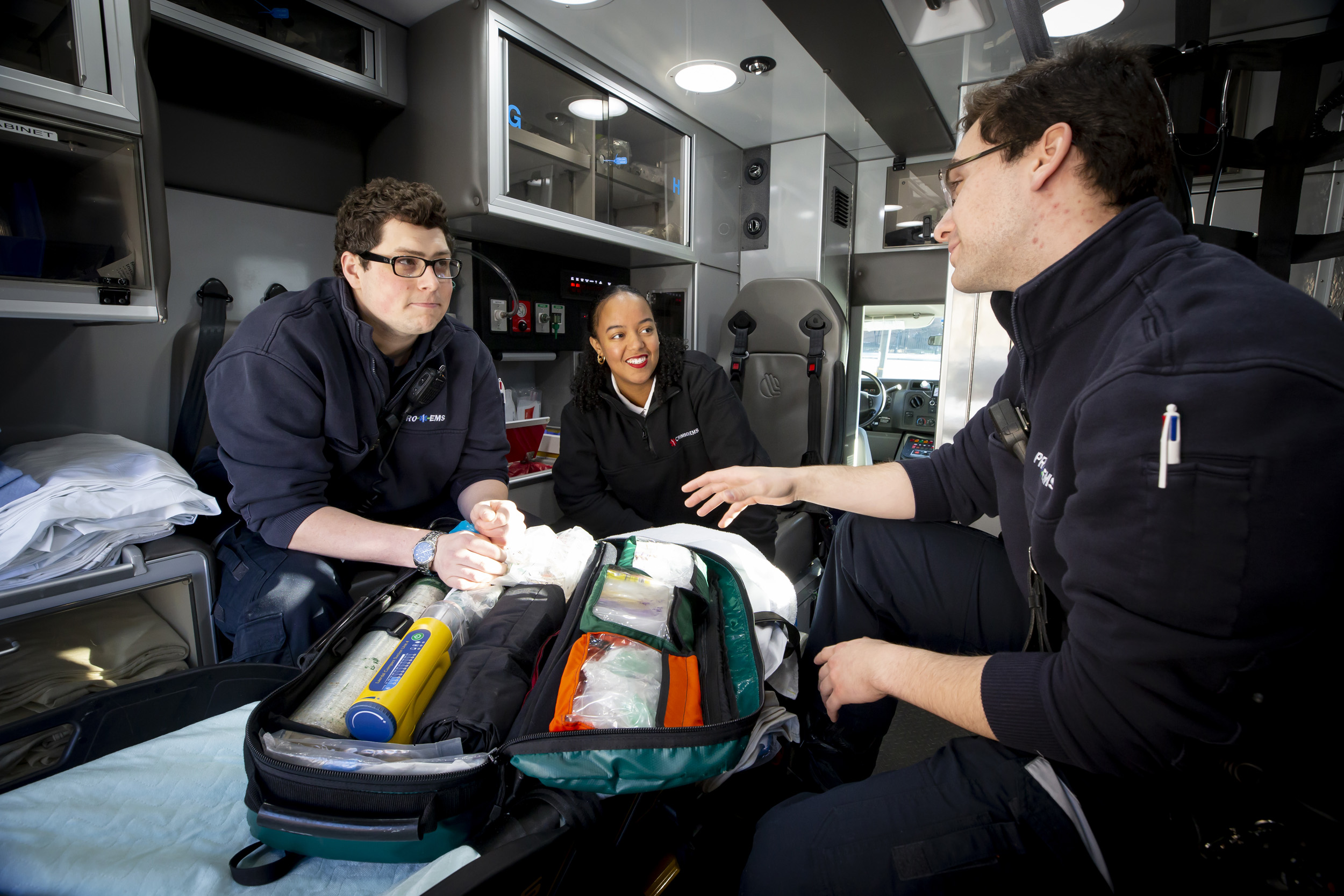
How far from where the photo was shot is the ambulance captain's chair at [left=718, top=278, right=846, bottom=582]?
3408 millimetres

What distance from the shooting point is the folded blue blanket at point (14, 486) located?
4.55 ft

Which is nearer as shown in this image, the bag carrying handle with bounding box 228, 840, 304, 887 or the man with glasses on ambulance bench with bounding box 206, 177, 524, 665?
the bag carrying handle with bounding box 228, 840, 304, 887

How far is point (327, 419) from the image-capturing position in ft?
5.65

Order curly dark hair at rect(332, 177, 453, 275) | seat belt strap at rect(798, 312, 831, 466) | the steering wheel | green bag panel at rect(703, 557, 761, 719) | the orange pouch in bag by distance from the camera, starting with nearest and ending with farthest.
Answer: the orange pouch in bag, green bag panel at rect(703, 557, 761, 719), curly dark hair at rect(332, 177, 453, 275), seat belt strap at rect(798, 312, 831, 466), the steering wheel

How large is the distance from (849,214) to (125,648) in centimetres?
429

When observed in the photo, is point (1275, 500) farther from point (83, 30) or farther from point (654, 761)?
point (83, 30)

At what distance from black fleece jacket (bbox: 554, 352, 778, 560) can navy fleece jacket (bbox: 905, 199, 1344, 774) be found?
1.82 metres

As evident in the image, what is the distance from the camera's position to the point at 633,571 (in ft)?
4.66

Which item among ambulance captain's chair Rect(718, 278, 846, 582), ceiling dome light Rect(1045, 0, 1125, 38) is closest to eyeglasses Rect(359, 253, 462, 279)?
ambulance captain's chair Rect(718, 278, 846, 582)

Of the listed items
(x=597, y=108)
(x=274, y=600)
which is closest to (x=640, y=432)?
(x=274, y=600)

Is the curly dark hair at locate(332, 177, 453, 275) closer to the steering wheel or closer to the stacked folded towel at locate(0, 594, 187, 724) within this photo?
the stacked folded towel at locate(0, 594, 187, 724)

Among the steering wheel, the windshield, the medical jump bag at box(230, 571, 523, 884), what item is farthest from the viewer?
the steering wheel

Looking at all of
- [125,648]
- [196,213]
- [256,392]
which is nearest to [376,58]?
[196,213]

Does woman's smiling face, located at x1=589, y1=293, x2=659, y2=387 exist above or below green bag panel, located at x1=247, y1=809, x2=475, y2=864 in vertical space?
above
